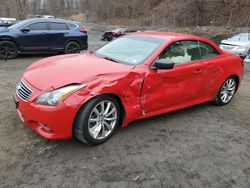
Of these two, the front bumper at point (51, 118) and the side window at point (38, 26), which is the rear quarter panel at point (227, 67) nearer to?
the front bumper at point (51, 118)

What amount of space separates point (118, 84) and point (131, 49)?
44.5 inches

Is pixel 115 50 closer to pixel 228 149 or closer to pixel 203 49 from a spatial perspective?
pixel 203 49

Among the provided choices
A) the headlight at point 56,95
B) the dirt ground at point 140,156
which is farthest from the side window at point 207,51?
the headlight at point 56,95

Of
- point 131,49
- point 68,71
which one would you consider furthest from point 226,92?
point 68,71

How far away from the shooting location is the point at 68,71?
4199 millimetres

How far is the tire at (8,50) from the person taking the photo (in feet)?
34.9

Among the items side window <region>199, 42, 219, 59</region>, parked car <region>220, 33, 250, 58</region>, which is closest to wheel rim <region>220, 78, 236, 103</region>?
side window <region>199, 42, 219, 59</region>

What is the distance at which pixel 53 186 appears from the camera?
3.22 metres

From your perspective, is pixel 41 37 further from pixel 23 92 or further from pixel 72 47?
Result: pixel 23 92

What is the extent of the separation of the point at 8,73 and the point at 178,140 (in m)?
5.78

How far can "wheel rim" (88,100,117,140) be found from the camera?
396 centimetres

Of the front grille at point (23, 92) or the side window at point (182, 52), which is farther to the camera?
the side window at point (182, 52)

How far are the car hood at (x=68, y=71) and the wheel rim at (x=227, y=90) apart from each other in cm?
247

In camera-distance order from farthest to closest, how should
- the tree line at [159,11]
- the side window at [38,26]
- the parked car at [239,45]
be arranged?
the tree line at [159,11]
the parked car at [239,45]
the side window at [38,26]
